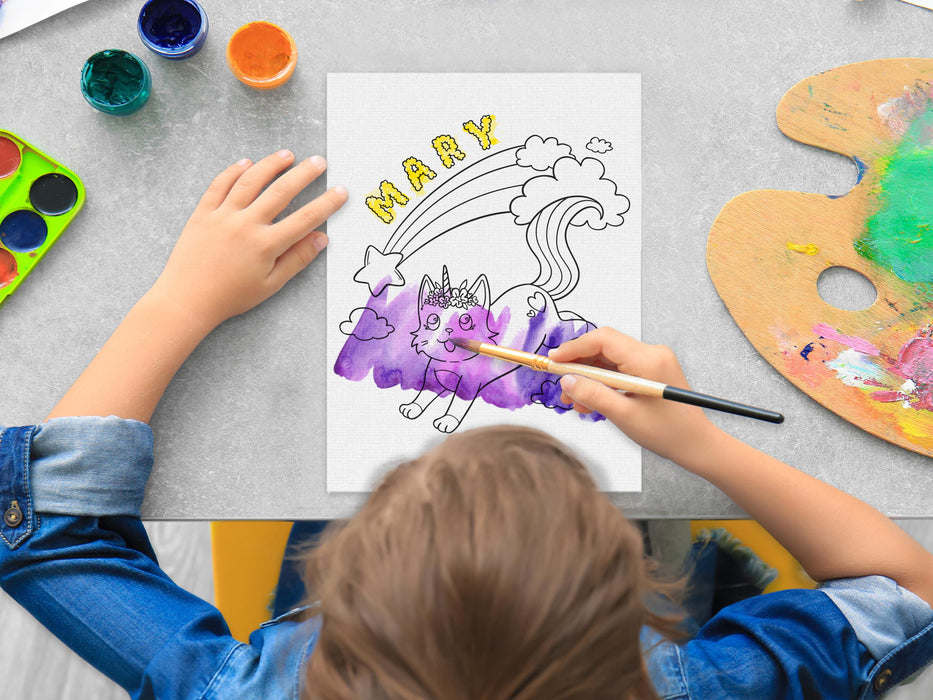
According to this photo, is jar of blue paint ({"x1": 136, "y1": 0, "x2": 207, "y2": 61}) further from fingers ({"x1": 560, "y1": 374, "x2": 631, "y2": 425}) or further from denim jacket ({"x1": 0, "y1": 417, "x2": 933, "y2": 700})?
fingers ({"x1": 560, "y1": 374, "x2": 631, "y2": 425})

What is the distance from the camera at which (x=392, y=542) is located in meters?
0.38

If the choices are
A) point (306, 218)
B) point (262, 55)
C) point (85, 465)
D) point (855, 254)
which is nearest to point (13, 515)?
point (85, 465)

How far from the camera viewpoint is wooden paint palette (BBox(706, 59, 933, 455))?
0.61 m

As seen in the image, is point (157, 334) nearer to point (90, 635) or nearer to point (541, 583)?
point (90, 635)

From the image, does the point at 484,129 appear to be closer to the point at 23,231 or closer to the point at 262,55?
the point at 262,55

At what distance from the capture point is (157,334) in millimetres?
589

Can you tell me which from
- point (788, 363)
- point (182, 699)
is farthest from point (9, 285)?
point (788, 363)

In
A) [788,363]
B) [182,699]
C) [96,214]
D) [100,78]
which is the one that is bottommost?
[182,699]

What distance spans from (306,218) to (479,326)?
17 centimetres

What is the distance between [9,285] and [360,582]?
17.4 inches

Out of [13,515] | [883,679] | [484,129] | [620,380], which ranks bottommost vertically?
[883,679]

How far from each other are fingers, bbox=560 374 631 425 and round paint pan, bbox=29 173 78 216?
0.45 meters

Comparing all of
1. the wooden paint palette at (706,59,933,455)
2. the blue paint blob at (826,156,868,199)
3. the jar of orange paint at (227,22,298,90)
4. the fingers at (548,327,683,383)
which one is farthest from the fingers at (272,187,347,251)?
the blue paint blob at (826,156,868,199)

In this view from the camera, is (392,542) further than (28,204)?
No
